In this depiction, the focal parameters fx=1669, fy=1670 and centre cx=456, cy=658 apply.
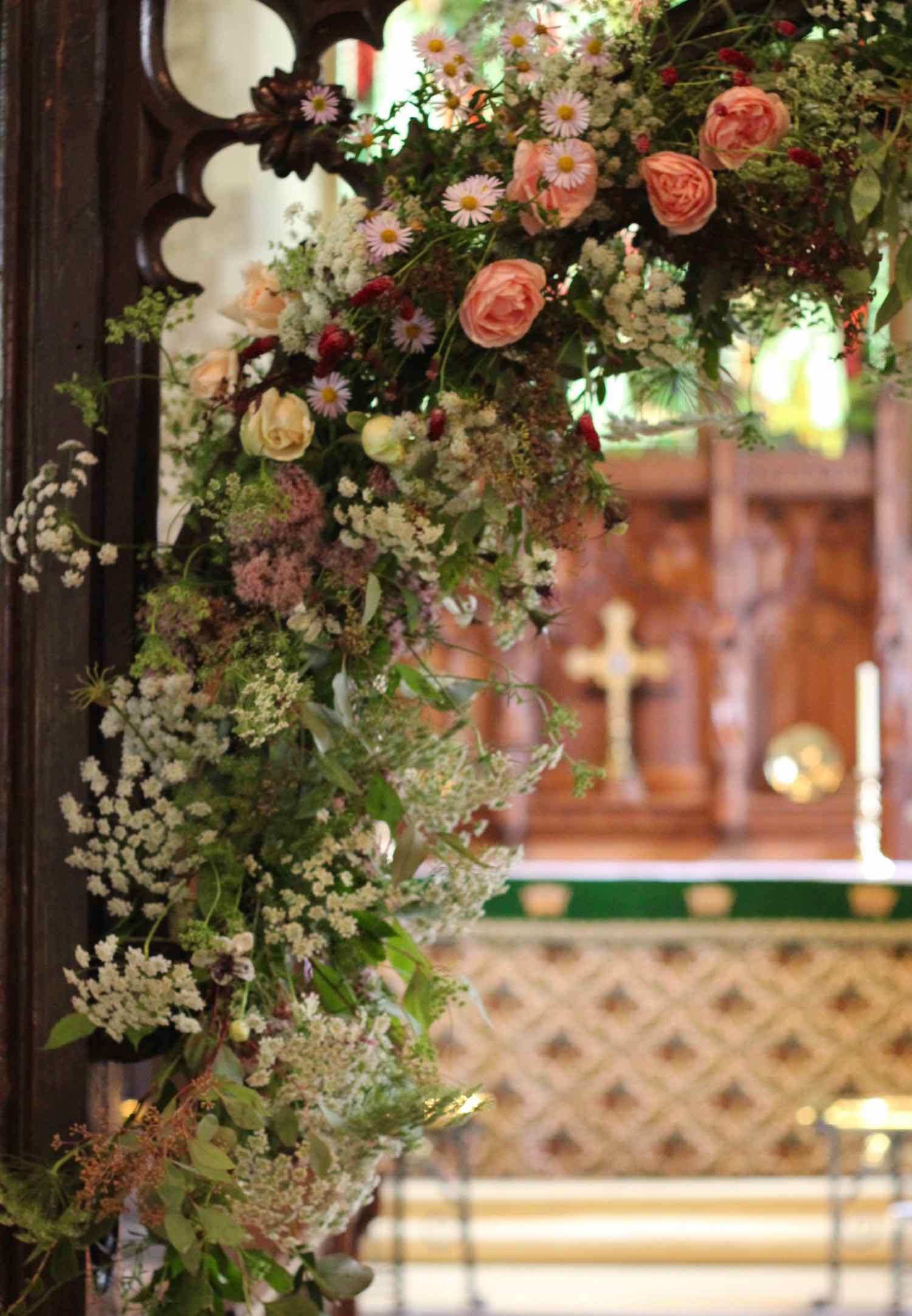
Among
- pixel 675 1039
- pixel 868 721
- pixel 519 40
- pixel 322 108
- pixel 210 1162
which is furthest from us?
pixel 868 721

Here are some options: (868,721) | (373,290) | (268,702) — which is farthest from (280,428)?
(868,721)

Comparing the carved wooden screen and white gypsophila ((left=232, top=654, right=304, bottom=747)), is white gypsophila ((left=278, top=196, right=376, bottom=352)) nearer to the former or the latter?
the carved wooden screen

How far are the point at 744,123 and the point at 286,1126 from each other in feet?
3.84

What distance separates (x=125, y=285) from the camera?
204cm

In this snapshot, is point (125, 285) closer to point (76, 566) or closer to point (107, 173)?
point (107, 173)

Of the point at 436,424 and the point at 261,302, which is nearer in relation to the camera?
the point at 436,424

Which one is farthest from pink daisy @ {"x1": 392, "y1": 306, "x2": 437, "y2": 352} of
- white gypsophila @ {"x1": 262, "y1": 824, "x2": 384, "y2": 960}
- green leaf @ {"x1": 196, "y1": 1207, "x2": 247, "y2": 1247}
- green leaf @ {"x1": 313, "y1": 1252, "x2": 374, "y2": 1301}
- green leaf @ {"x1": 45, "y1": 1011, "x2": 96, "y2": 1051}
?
green leaf @ {"x1": 313, "y1": 1252, "x2": 374, "y2": 1301}

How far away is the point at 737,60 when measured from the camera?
1.77 metres

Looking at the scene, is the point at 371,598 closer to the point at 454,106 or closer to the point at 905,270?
the point at 454,106

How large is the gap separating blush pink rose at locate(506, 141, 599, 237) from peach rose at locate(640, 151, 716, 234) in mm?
62

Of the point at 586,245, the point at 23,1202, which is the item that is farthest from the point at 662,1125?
the point at 586,245

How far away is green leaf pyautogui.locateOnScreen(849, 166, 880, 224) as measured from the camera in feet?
5.60

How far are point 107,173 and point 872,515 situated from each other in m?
5.34

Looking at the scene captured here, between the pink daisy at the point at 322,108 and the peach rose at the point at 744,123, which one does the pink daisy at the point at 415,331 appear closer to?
the pink daisy at the point at 322,108
